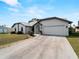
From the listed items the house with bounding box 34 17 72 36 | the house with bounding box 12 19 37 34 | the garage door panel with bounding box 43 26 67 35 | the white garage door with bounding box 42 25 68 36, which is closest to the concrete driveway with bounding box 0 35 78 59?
the white garage door with bounding box 42 25 68 36

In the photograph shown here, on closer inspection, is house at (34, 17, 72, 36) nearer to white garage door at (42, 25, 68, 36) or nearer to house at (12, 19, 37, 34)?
white garage door at (42, 25, 68, 36)

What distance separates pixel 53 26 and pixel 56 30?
1506mm

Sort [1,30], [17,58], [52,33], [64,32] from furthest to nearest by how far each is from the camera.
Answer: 1. [1,30]
2. [52,33]
3. [64,32]
4. [17,58]

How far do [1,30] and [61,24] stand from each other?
26339 mm

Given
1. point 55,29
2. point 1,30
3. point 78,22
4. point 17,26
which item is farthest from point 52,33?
point 78,22

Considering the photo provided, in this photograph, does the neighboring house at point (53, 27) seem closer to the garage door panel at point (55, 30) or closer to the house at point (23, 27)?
the garage door panel at point (55, 30)

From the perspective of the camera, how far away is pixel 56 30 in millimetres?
33094

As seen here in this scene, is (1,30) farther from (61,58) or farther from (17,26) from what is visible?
(61,58)

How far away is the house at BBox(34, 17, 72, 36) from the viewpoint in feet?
105

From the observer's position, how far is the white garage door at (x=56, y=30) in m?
31.7

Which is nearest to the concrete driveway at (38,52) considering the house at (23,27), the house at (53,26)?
the house at (53,26)

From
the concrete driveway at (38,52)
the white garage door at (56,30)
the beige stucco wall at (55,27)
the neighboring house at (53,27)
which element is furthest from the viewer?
the neighboring house at (53,27)

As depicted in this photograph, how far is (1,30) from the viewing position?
49875 mm

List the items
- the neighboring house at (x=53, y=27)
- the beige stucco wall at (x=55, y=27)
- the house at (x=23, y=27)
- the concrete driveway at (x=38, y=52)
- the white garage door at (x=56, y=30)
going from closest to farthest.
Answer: the concrete driveway at (x=38, y=52)
the white garage door at (x=56, y=30)
the beige stucco wall at (x=55, y=27)
the neighboring house at (x=53, y=27)
the house at (x=23, y=27)
